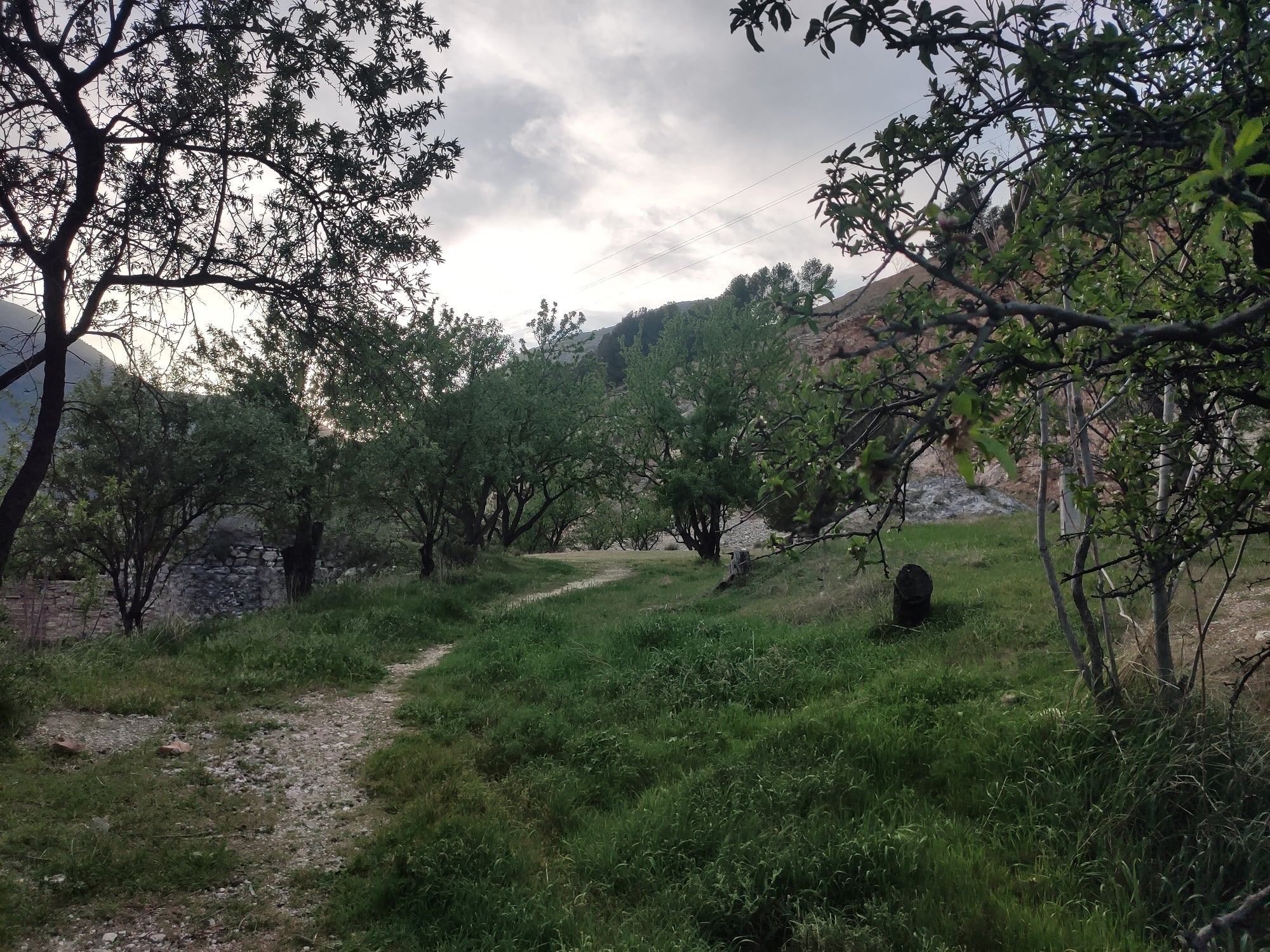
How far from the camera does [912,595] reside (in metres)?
8.26

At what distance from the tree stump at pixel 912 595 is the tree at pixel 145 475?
34.0 ft

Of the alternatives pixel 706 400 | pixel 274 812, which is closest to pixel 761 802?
pixel 274 812

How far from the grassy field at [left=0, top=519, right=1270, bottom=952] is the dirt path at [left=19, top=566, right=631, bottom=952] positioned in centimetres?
19

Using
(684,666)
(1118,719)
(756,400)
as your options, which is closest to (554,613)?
(684,666)

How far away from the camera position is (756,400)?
22.2 m

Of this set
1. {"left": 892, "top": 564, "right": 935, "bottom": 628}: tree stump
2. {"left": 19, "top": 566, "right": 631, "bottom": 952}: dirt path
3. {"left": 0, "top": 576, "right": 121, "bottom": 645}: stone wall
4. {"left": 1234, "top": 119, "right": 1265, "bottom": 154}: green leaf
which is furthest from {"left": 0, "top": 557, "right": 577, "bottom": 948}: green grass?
{"left": 892, "top": 564, "right": 935, "bottom": 628}: tree stump

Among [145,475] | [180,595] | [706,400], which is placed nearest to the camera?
[145,475]

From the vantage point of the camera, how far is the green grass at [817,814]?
3662 millimetres

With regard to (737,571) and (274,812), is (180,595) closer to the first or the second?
(737,571)

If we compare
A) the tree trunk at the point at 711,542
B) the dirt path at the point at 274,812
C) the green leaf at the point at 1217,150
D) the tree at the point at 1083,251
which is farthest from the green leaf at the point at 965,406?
the tree trunk at the point at 711,542

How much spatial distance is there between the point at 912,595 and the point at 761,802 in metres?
4.38

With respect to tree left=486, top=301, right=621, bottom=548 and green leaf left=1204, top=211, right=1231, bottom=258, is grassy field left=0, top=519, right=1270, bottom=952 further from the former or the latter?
tree left=486, top=301, right=621, bottom=548

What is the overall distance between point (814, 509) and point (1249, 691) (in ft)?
14.7

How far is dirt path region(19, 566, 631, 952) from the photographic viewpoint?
3.67m
